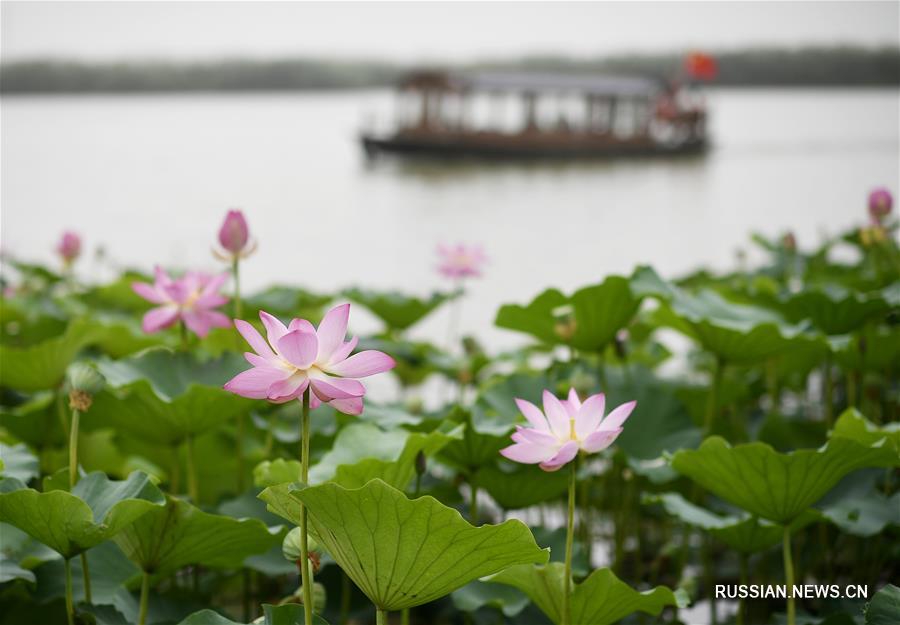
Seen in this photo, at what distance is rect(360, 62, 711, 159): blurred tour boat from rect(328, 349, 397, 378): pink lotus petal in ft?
33.3

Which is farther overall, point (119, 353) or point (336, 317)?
point (119, 353)

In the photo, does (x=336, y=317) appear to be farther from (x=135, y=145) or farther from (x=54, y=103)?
(x=54, y=103)

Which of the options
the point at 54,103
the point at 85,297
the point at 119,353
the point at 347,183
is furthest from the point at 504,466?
the point at 54,103

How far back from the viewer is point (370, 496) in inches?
27.1

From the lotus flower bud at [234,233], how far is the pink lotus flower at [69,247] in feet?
2.29

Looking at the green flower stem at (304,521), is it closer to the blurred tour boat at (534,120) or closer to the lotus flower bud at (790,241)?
the lotus flower bud at (790,241)

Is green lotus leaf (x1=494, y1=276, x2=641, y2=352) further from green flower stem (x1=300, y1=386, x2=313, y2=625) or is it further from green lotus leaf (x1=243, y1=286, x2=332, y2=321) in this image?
green flower stem (x1=300, y1=386, x2=313, y2=625)

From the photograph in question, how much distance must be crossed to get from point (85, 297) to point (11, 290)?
0.13 metres

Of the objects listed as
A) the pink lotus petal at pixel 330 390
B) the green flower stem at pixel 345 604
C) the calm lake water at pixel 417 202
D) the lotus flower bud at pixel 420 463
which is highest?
the pink lotus petal at pixel 330 390

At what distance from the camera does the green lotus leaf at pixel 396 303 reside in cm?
158

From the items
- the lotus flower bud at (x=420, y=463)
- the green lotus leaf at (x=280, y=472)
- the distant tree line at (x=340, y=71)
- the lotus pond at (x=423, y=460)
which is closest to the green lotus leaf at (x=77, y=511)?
the lotus pond at (x=423, y=460)

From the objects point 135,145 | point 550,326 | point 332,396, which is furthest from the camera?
point 135,145

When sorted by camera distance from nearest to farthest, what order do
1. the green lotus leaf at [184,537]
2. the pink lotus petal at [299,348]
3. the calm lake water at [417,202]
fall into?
the pink lotus petal at [299,348], the green lotus leaf at [184,537], the calm lake water at [417,202]

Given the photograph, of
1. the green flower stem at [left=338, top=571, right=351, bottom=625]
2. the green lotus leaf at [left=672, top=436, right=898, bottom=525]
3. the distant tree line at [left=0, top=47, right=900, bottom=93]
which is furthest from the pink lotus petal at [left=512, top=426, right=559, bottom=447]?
the distant tree line at [left=0, top=47, right=900, bottom=93]
